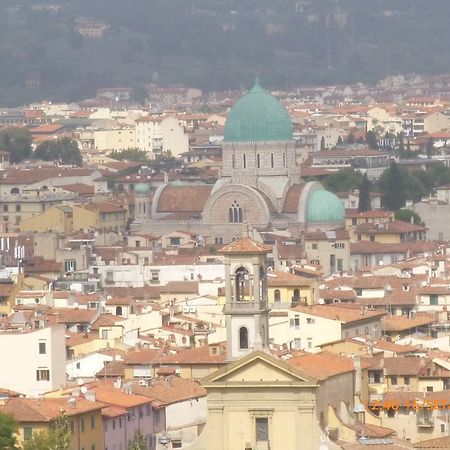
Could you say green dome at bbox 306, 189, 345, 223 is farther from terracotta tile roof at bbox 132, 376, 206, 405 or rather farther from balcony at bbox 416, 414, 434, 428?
balcony at bbox 416, 414, 434, 428

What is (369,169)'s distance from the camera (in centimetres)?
13150

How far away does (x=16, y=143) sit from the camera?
151m

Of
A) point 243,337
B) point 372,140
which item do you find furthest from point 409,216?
point 243,337

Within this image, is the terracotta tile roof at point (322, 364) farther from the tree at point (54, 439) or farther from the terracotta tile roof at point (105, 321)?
the terracotta tile roof at point (105, 321)

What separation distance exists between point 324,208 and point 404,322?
Answer: 3616cm

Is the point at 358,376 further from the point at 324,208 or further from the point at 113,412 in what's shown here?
the point at 324,208

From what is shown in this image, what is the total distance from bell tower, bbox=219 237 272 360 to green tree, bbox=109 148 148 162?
339 feet

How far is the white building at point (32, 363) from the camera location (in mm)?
51469

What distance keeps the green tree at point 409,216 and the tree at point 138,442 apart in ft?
185

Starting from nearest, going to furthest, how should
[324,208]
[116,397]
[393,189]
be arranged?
[116,397], [324,208], [393,189]

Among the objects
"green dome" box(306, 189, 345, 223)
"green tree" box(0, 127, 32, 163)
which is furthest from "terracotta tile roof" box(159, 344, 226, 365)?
"green tree" box(0, 127, 32, 163)

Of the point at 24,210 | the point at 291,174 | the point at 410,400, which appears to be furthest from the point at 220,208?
the point at 410,400

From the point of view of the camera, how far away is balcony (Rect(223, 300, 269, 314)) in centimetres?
4409

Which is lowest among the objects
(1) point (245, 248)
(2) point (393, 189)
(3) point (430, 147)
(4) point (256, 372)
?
(3) point (430, 147)
